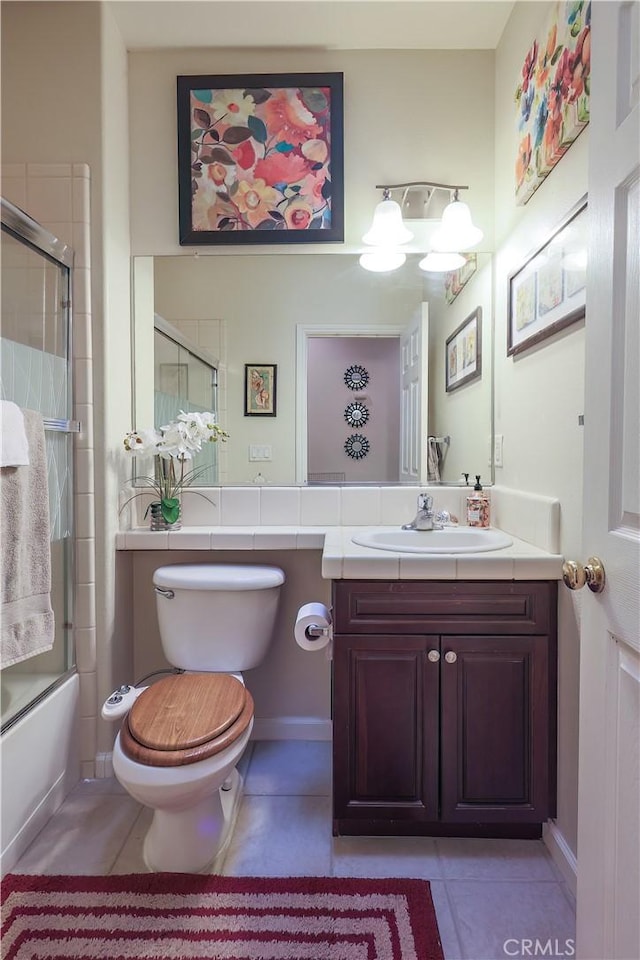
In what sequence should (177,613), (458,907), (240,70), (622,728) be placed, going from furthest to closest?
(240,70), (177,613), (458,907), (622,728)

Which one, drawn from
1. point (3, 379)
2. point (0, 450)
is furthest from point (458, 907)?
point (3, 379)

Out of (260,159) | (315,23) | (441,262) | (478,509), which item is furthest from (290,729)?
(315,23)

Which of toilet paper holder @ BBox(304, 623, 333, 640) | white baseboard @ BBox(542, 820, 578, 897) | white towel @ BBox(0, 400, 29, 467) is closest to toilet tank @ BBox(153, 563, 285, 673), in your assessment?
toilet paper holder @ BBox(304, 623, 333, 640)

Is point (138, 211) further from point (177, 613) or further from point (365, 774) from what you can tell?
point (365, 774)

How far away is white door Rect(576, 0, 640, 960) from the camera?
71cm

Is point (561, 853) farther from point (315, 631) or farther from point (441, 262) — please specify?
point (441, 262)

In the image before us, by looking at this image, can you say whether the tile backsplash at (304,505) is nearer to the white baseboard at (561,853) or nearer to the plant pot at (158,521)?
the plant pot at (158,521)

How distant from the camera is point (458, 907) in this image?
1232mm

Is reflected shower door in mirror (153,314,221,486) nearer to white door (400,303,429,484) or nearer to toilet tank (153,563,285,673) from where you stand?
toilet tank (153,563,285,673)

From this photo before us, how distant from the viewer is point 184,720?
4.26 feet

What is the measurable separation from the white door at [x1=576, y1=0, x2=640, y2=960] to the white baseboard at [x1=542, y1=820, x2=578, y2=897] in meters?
0.50

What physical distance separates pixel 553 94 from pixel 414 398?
3.23ft

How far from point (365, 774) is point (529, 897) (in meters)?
0.48

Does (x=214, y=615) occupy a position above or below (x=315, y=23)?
below
